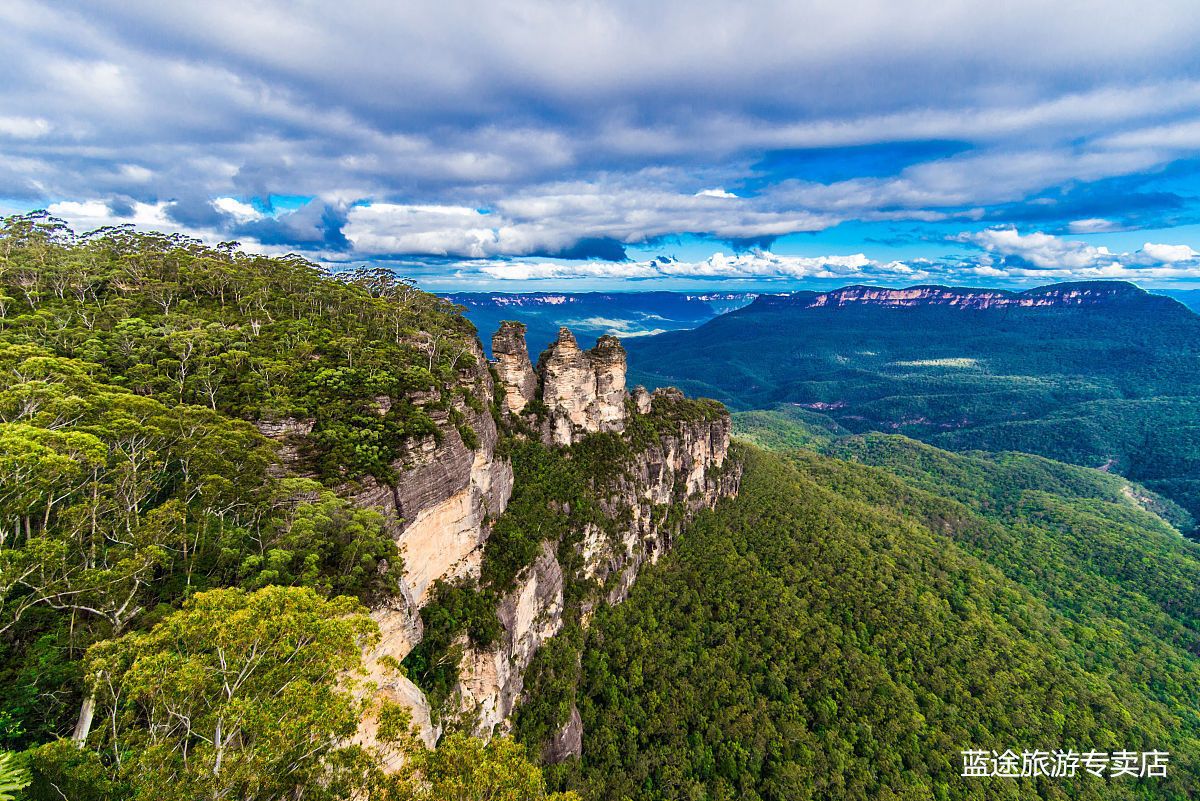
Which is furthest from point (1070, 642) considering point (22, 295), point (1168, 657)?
point (22, 295)

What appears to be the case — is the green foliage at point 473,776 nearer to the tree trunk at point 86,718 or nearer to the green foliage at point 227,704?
the green foliage at point 227,704

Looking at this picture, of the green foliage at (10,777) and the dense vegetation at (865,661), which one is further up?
the green foliage at (10,777)

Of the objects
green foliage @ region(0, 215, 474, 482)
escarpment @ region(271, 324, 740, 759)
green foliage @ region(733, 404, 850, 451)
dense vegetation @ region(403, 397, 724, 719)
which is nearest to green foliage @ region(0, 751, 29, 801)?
escarpment @ region(271, 324, 740, 759)

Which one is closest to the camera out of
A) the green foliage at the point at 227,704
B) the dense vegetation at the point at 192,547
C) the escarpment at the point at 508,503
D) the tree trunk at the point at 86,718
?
the green foliage at the point at 227,704

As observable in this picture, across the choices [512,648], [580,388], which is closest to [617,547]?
[512,648]

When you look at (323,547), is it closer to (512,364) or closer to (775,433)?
(512,364)

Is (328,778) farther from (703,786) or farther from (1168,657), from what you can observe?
(1168,657)

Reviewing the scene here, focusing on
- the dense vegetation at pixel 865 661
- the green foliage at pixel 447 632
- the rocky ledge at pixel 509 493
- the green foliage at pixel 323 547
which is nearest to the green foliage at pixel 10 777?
the rocky ledge at pixel 509 493
